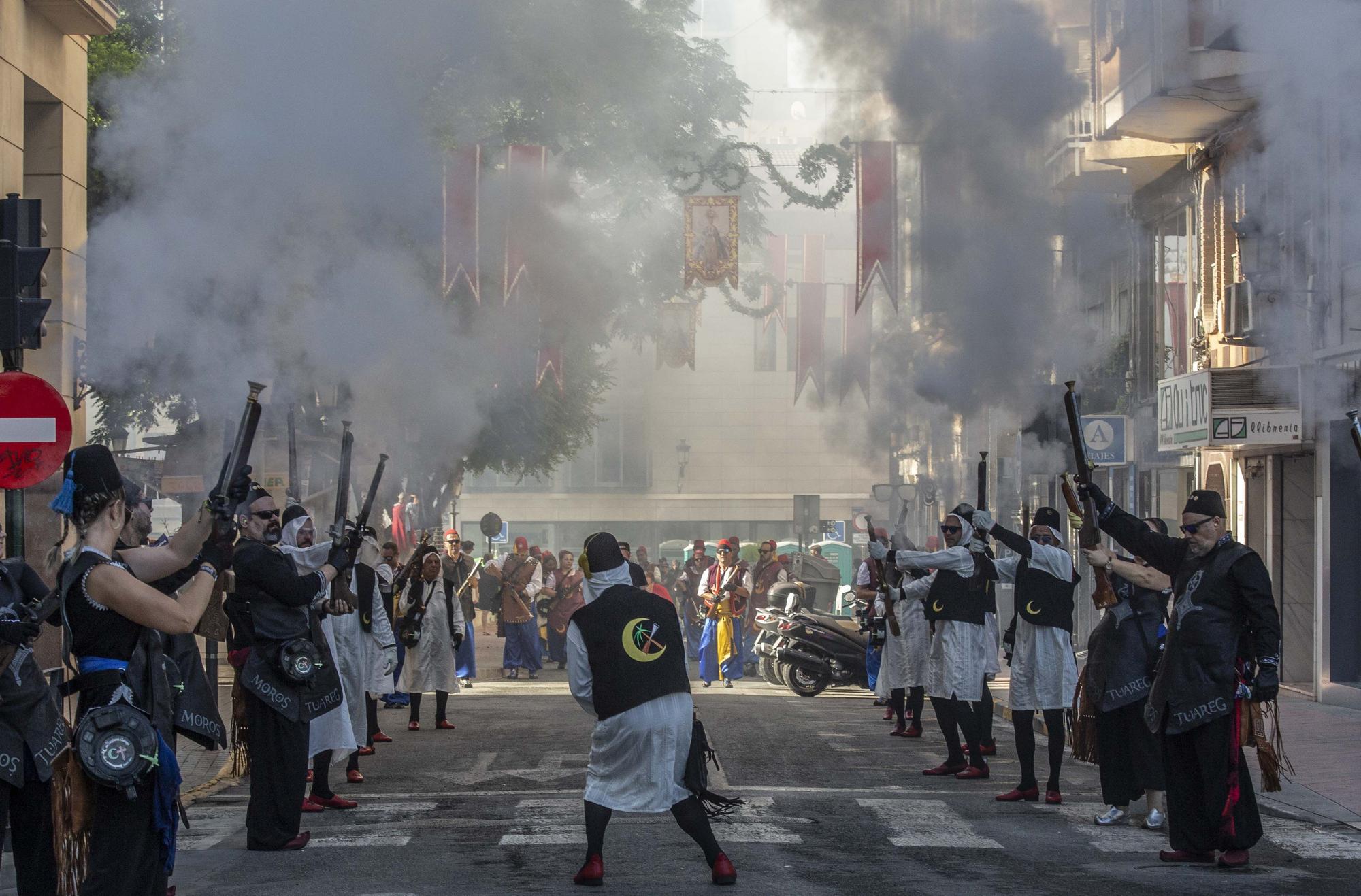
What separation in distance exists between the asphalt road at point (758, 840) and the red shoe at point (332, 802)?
85mm

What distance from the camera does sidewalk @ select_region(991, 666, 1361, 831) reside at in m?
9.33

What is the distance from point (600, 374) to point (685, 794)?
2533 centimetres

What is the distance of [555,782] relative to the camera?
10281mm

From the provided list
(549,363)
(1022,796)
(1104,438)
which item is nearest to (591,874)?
(1022,796)

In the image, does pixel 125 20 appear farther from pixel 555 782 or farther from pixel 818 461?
pixel 818 461

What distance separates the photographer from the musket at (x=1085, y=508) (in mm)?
8102

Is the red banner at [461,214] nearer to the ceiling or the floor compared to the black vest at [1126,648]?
nearer to the ceiling

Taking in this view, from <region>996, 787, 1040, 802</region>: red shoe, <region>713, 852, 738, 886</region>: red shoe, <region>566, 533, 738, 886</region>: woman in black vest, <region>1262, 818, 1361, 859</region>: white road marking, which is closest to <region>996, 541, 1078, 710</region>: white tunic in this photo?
<region>996, 787, 1040, 802</region>: red shoe

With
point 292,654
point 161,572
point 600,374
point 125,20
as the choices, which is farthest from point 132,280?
point 600,374

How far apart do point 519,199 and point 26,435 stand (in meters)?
14.4

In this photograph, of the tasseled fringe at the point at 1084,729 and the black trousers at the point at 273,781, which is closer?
the black trousers at the point at 273,781

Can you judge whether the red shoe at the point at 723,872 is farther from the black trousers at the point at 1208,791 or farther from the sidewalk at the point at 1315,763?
the sidewalk at the point at 1315,763

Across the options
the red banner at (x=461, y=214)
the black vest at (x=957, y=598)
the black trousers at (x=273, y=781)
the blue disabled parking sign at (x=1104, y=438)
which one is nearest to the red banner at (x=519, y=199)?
the red banner at (x=461, y=214)

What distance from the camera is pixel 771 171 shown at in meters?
19.4
